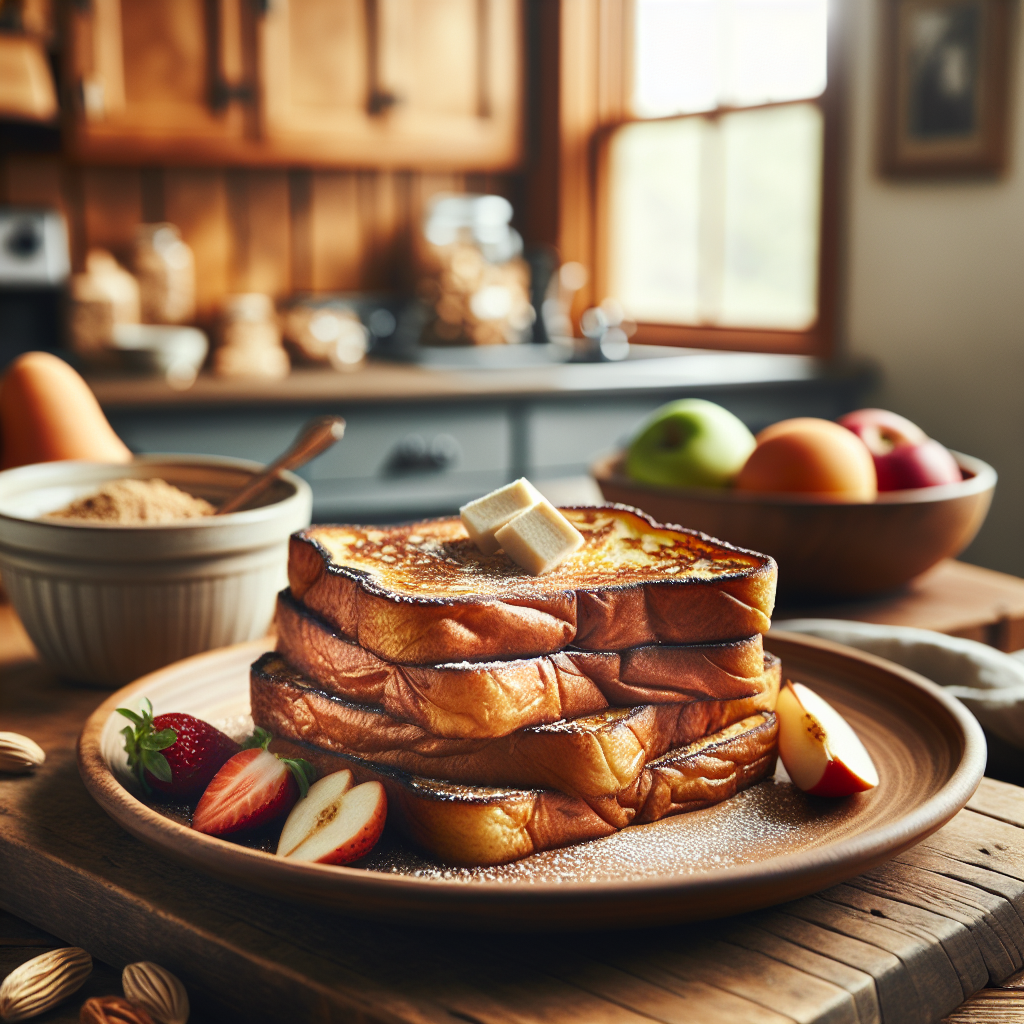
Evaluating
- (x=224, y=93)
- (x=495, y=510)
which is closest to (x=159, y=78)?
(x=224, y=93)

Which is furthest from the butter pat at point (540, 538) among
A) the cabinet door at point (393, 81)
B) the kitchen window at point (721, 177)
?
the cabinet door at point (393, 81)

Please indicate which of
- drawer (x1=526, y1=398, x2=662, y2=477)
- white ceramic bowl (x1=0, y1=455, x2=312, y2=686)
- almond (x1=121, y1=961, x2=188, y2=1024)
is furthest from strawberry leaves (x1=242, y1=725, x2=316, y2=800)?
drawer (x1=526, y1=398, x2=662, y2=477)

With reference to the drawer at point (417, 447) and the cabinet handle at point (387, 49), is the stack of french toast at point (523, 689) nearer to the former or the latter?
the drawer at point (417, 447)

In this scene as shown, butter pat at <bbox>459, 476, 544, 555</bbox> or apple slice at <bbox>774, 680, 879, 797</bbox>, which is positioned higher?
butter pat at <bbox>459, 476, 544, 555</bbox>

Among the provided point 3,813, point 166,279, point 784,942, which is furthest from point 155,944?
point 166,279

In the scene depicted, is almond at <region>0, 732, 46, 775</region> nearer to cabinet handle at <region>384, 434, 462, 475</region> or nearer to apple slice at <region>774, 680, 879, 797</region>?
apple slice at <region>774, 680, 879, 797</region>

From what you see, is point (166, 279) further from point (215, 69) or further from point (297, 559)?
point (297, 559)
